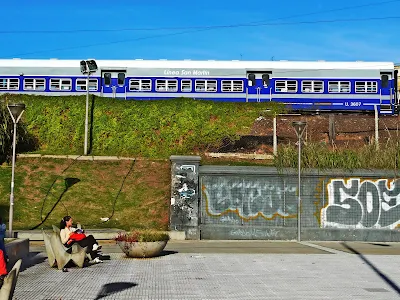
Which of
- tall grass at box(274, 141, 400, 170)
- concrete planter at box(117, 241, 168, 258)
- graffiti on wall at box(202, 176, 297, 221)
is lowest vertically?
concrete planter at box(117, 241, 168, 258)

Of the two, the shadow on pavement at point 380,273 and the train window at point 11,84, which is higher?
the train window at point 11,84

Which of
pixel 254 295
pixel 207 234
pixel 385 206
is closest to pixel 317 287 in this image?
pixel 254 295

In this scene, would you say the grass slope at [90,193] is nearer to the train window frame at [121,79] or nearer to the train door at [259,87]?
the train window frame at [121,79]

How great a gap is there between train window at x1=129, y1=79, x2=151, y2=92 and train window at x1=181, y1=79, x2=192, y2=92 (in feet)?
7.53

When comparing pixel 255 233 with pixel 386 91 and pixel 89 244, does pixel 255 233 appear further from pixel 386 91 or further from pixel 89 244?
pixel 386 91

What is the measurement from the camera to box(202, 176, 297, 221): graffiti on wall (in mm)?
22047

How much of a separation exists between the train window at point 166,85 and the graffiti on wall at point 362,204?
15.8m

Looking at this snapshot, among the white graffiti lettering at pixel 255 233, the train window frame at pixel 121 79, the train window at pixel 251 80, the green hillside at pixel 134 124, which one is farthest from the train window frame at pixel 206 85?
the white graffiti lettering at pixel 255 233

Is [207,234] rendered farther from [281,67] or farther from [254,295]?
[281,67]

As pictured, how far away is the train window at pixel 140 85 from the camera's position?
3506 cm

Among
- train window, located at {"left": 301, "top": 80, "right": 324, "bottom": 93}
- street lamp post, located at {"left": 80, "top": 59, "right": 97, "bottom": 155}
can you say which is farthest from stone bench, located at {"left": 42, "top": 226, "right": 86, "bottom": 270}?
train window, located at {"left": 301, "top": 80, "right": 324, "bottom": 93}

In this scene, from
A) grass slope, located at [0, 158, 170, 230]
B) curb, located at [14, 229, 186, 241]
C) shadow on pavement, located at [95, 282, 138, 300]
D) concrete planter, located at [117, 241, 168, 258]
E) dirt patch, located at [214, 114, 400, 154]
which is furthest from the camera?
dirt patch, located at [214, 114, 400, 154]

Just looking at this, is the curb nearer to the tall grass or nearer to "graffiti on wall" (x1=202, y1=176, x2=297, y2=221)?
"graffiti on wall" (x1=202, y1=176, x2=297, y2=221)

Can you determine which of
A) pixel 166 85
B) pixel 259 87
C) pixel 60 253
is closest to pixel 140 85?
pixel 166 85
